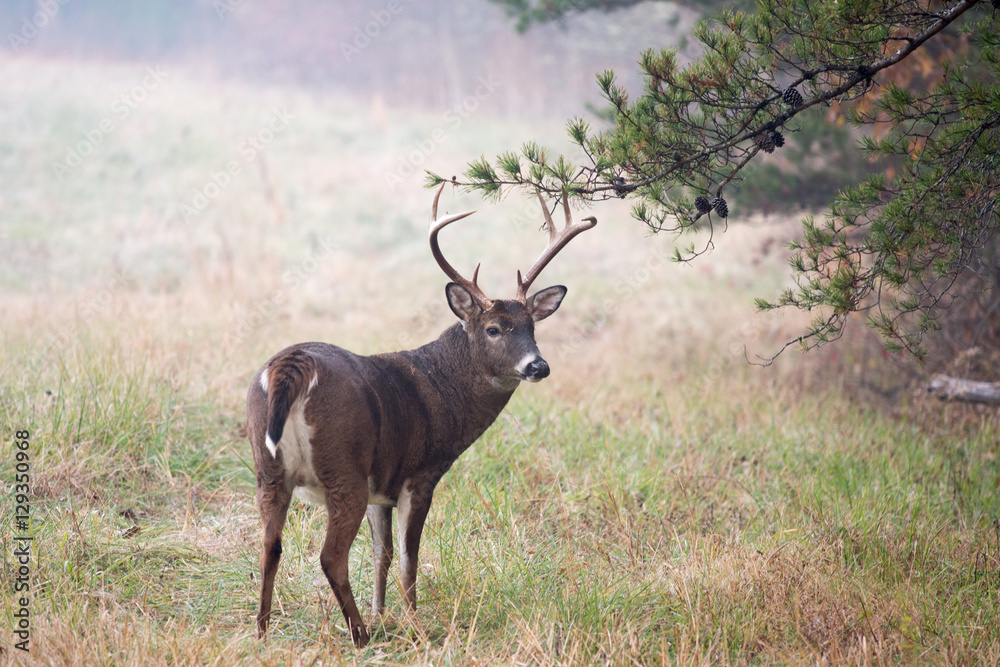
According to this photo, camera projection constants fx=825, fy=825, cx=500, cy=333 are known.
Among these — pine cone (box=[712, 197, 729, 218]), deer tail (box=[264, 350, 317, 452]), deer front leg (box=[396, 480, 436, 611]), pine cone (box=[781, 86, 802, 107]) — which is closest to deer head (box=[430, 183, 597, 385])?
Result: pine cone (box=[712, 197, 729, 218])

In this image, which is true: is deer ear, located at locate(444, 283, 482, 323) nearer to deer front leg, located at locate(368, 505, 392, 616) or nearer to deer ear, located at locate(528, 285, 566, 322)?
deer ear, located at locate(528, 285, 566, 322)

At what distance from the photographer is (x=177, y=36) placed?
28.5 metres

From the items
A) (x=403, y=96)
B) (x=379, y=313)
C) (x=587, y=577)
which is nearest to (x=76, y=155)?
(x=379, y=313)

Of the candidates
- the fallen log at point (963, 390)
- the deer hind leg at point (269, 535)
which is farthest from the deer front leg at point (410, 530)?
the fallen log at point (963, 390)

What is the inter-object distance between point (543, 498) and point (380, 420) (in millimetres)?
1680

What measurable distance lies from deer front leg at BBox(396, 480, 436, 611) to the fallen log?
5096mm

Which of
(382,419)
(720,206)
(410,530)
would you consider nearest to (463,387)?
(382,419)

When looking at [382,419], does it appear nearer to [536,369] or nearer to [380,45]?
[536,369]

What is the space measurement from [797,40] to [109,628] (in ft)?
13.3

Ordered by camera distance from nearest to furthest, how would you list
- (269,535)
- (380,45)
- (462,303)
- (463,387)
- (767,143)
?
1. (269,535)
2. (767,143)
3. (463,387)
4. (462,303)
5. (380,45)

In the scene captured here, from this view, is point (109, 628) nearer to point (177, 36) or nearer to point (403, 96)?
point (403, 96)

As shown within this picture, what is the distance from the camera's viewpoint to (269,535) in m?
3.45

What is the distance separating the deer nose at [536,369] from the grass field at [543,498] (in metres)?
0.92

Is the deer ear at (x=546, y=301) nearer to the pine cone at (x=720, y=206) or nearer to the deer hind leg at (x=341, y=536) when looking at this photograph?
the pine cone at (x=720, y=206)
